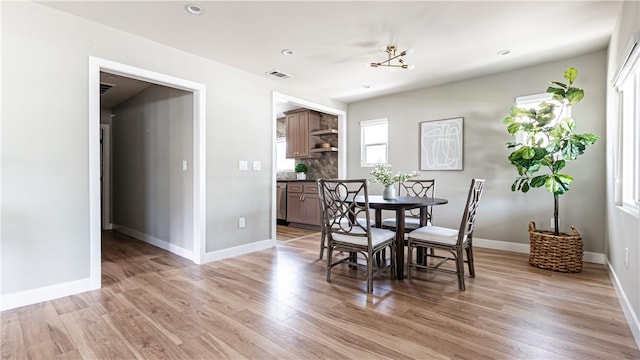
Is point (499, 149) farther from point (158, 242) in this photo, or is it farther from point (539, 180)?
point (158, 242)

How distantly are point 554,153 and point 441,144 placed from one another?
1.47m

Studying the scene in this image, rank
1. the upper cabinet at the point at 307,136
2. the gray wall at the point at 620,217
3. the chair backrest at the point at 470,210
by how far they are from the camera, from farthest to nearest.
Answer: the upper cabinet at the point at 307,136, the chair backrest at the point at 470,210, the gray wall at the point at 620,217

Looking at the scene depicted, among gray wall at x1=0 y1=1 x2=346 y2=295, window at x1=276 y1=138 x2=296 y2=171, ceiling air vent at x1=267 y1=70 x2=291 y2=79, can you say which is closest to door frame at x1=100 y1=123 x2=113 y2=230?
window at x1=276 y1=138 x2=296 y2=171

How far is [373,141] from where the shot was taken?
17.9 ft

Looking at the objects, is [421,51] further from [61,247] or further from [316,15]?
[61,247]

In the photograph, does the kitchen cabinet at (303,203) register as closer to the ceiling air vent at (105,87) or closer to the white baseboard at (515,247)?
the white baseboard at (515,247)

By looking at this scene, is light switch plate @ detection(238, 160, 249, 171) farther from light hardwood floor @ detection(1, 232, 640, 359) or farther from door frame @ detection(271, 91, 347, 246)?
light hardwood floor @ detection(1, 232, 640, 359)

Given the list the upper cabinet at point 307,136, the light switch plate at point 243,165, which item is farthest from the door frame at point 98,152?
the upper cabinet at point 307,136

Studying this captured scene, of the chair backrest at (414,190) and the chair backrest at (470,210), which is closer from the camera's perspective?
the chair backrest at (470,210)

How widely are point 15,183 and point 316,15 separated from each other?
2645 millimetres

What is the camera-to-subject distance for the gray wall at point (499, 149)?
3475mm

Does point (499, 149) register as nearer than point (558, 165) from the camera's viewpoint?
No

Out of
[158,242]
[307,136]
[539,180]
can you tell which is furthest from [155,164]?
[539,180]

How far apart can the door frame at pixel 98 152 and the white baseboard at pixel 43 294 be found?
0.08 metres
